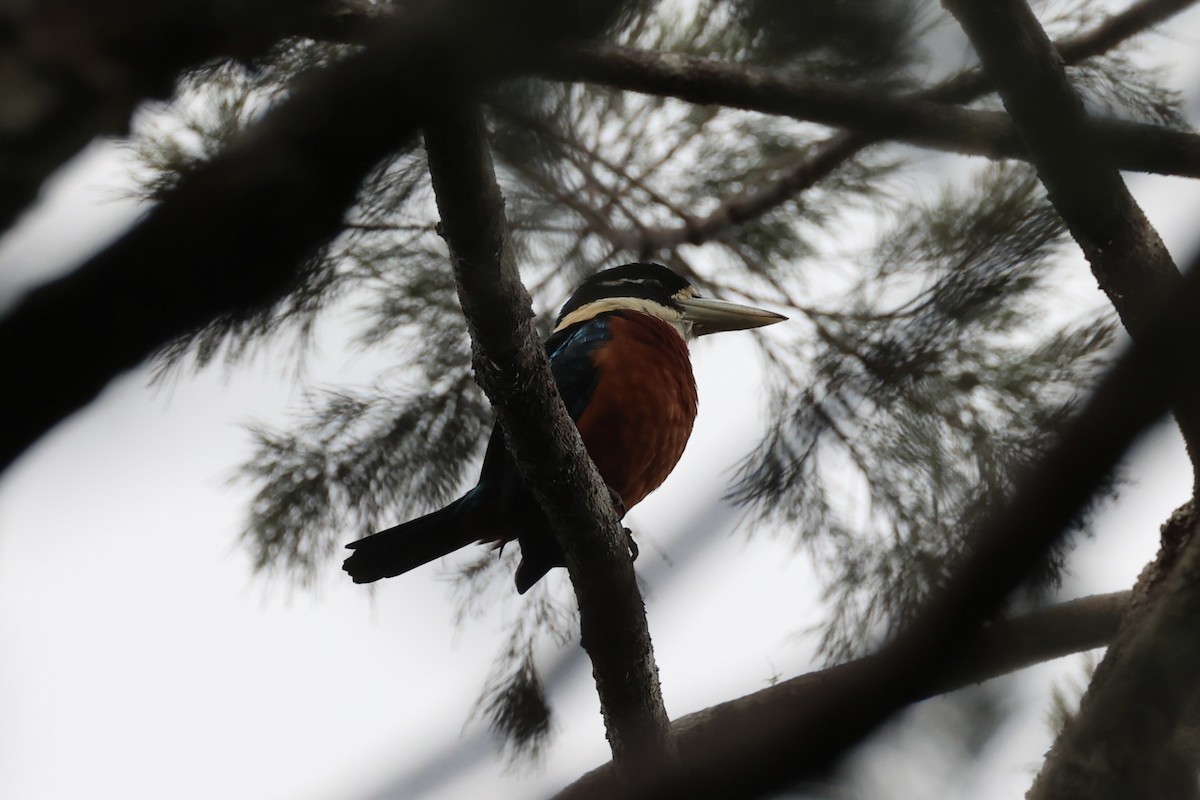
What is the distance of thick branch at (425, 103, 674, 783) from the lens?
5.15 ft

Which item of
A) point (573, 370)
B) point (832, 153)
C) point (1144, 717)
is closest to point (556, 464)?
point (573, 370)

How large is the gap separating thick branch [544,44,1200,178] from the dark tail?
110 cm

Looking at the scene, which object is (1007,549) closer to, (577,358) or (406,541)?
(406,541)

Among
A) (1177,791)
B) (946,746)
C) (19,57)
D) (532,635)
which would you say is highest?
(19,57)

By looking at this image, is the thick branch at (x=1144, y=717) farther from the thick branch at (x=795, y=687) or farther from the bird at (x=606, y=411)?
the bird at (x=606, y=411)

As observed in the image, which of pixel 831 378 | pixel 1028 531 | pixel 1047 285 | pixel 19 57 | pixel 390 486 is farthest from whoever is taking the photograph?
pixel 390 486

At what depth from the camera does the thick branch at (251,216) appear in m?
0.77

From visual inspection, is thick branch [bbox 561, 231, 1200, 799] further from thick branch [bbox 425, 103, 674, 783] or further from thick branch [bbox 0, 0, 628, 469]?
thick branch [bbox 425, 103, 674, 783]

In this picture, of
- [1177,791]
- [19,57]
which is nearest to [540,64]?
[19,57]

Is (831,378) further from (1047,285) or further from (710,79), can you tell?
(710,79)

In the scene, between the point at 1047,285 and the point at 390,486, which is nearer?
the point at 1047,285

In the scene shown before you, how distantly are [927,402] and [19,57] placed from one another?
2001mm

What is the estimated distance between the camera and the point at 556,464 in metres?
1.99

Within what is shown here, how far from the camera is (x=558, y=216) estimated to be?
291 cm
